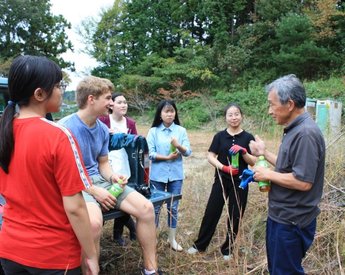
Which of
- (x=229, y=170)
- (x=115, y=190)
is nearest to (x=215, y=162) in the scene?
(x=229, y=170)

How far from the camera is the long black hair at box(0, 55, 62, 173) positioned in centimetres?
146

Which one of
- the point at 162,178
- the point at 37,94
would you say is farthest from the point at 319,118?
the point at 37,94

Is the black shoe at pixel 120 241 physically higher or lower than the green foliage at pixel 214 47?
lower

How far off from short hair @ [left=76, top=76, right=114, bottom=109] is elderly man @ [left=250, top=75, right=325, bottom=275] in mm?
1220

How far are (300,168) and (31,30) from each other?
28436 mm

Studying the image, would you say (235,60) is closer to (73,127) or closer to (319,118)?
(319,118)

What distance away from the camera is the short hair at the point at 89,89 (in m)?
2.63

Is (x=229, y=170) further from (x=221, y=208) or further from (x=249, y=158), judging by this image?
(x=221, y=208)

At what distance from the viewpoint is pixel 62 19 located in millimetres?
28406

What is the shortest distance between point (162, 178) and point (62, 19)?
28.0m

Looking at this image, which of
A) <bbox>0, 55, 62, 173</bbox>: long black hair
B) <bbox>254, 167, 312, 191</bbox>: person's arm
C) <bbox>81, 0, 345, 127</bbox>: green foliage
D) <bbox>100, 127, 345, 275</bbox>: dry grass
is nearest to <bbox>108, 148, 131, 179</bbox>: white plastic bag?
<bbox>100, 127, 345, 275</bbox>: dry grass

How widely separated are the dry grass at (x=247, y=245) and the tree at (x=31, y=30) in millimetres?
24807

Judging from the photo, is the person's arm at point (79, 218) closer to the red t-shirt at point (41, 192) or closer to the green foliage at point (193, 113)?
the red t-shirt at point (41, 192)

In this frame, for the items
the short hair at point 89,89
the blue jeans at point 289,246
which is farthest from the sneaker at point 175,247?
the short hair at point 89,89
